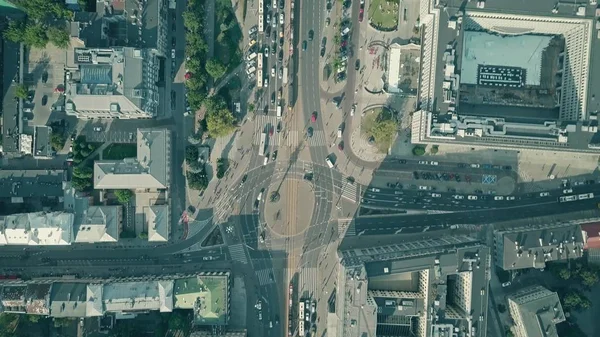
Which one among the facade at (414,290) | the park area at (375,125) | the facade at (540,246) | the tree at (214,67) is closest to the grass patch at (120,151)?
the tree at (214,67)

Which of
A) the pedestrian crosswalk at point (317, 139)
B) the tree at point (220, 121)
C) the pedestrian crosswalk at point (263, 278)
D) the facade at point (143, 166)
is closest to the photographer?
the facade at point (143, 166)

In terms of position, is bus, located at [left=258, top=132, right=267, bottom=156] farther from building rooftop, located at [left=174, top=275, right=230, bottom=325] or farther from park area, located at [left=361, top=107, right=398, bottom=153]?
building rooftop, located at [left=174, top=275, right=230, bottom=325]

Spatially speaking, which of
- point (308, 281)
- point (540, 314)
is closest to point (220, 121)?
point (308, 281)

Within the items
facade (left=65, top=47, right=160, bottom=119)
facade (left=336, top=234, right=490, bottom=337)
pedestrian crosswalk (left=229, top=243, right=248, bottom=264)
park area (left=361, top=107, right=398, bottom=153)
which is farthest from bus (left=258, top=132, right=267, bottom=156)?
facade (left=336, top=234, right=490, bottom=337)

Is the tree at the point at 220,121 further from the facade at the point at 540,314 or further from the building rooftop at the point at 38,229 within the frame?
the facade at the point at 540,314

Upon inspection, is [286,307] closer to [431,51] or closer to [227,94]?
[227,94]

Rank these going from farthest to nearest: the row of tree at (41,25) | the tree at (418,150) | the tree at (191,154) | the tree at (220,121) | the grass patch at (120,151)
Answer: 1. the grass patch at (120,151)
2. the tree at (418,150)
3. the tree at (191,154)
4. the tree at (220,121)
5. the row of tree at (41,25)

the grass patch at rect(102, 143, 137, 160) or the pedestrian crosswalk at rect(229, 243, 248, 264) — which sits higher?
the grass patch at rect(102, 143, 137, 160)
